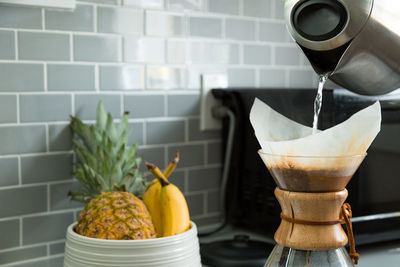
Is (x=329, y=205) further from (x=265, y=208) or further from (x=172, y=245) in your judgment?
(x=265, y=208)

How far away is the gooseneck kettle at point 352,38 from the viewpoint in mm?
665

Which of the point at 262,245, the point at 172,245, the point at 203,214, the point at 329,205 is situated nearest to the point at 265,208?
the point at 262,245

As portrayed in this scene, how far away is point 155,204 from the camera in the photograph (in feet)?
2.97

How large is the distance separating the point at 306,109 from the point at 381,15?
0.37 meters

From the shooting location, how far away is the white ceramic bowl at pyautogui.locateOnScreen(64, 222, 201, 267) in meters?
0.80

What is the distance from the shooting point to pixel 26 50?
1008 mm

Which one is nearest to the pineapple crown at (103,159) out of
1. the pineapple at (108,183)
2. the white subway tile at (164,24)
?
the pineapple at (108,183)

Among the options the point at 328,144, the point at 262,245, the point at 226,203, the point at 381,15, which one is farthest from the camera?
the point at 226,203

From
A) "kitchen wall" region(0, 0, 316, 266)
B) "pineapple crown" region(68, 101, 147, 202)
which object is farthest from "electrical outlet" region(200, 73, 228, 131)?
"pineapple crown" region(68, 101, 147, 202)

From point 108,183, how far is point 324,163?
0.48m

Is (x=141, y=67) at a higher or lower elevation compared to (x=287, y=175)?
higher

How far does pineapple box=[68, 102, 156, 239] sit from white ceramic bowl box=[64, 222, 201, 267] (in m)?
0.02

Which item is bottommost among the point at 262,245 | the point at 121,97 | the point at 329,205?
the point at 262,245

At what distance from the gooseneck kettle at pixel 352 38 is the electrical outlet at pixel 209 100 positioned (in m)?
0.45
